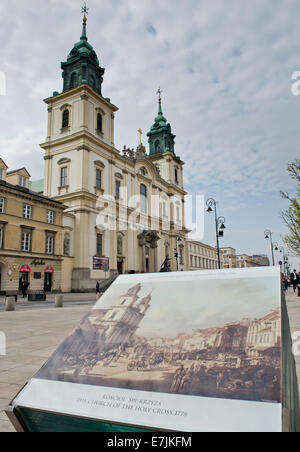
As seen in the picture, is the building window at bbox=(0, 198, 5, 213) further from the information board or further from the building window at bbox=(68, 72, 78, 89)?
the information board

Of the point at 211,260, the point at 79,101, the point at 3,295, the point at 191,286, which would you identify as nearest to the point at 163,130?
the point at 79,101

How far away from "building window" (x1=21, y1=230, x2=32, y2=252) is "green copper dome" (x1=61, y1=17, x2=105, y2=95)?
71.3ft

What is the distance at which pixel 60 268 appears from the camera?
3048 cm

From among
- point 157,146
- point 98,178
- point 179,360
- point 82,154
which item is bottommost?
point 179,360

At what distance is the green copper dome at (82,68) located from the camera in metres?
39.5

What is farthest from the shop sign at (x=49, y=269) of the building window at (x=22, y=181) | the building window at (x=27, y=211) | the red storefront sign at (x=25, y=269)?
the building window at (x=22, y=181)

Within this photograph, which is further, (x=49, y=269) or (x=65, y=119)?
(x=65, y=119)

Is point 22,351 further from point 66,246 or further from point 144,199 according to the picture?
point 144,199

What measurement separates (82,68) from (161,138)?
26515mm

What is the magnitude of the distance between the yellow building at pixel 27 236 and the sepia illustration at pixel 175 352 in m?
25.3

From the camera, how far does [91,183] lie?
123ft

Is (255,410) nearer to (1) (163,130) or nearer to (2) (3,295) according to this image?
(2) (3,295)

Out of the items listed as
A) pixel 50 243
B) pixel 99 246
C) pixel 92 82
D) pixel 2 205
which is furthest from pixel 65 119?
pixel 2 205

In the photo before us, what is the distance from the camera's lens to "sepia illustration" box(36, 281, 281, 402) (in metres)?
1.76
